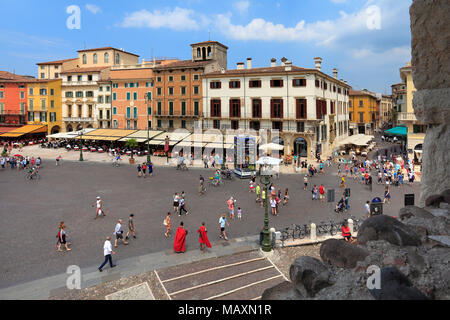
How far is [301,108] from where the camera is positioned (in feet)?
127

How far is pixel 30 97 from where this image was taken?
55812 millimetres

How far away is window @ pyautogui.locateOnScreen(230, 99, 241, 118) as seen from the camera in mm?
42000

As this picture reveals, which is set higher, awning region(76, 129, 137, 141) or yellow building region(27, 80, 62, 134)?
yellow building region(27, 80, 62, 134)

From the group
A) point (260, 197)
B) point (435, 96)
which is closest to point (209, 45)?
point (260, 197)

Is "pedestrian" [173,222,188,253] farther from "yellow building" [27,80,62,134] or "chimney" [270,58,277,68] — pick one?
"yellow building" [27,80,62,134]

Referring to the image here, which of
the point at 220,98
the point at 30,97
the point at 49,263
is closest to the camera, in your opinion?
the point at 49,263

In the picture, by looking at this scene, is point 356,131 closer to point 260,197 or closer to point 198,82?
point 198,82

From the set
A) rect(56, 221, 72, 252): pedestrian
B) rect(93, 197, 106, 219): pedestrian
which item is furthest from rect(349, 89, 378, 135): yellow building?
rect(56, 221, 72, 252): pedestrian

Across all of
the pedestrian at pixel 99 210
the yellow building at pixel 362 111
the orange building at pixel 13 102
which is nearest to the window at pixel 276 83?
the pedestrian at pixel 99 210

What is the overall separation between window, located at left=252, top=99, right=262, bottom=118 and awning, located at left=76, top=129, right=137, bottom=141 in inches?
694

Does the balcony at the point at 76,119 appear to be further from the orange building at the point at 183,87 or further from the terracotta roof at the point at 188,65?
the terracotta roof at the point at 188,65

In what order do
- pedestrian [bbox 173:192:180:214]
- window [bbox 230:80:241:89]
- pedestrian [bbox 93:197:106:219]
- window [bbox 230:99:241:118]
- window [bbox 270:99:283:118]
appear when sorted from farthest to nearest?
window [bbox 230:99:241:118] → window [bbox 230:80:241:89] → window [bbox 270:99:283:118] → pedestrian [bbox 173:192:180:214] → pedestrian [bbox 93:197:106:219]

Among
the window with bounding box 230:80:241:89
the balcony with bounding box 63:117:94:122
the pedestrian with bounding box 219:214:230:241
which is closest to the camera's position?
the pedestrian with bounding box 219:214:230:241

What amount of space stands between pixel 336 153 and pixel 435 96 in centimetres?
4089
